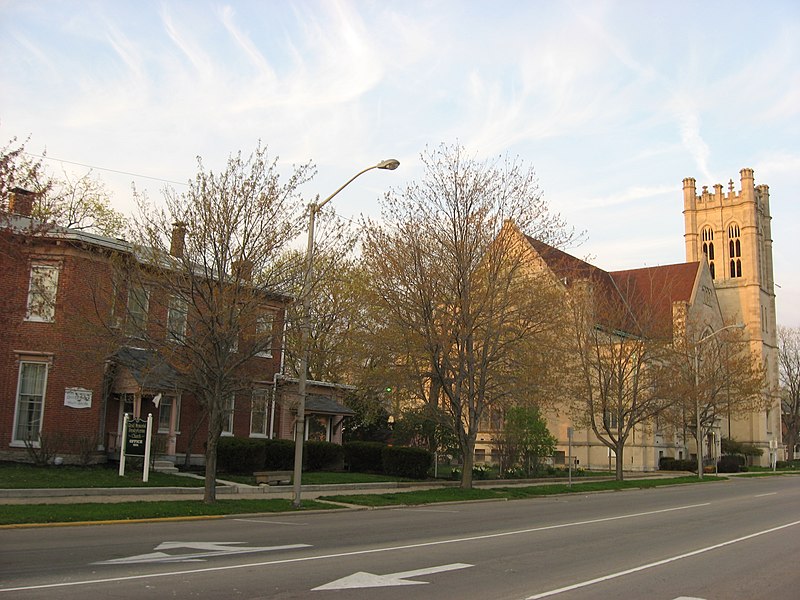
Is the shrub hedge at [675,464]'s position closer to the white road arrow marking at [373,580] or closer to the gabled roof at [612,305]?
the gabled roof at [612,305]

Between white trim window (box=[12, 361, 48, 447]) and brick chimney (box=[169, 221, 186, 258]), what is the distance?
8528 millimetres

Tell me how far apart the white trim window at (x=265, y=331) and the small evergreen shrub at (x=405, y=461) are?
11.5 meters

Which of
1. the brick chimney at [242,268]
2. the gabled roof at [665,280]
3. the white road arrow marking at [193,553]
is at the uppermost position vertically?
the gabled roof at [665,280]

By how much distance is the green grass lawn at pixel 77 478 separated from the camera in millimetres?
18906

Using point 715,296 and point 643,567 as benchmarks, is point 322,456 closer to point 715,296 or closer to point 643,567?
point 643,567

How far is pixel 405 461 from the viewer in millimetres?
30344

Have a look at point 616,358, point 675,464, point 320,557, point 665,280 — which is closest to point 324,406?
point 616,358

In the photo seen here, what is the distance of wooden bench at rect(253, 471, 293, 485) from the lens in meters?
24.9

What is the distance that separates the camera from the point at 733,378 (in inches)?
1836

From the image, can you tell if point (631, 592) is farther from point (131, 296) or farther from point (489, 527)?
point (131, 296)

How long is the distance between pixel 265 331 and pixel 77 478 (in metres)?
7.00

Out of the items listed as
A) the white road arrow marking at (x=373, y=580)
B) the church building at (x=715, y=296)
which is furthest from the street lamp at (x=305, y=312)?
the church building at (x=715, y=296)

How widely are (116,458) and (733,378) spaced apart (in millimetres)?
37175

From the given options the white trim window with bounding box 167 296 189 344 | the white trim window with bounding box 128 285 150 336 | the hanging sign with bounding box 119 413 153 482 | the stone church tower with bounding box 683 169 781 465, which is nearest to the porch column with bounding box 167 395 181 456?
the hanging sign with bounding box 119 413 153 482
